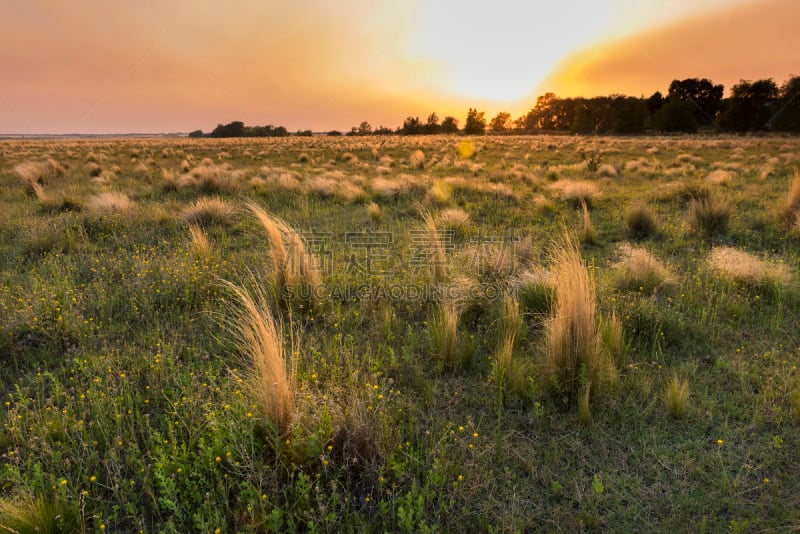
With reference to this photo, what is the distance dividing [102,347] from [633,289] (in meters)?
5.12

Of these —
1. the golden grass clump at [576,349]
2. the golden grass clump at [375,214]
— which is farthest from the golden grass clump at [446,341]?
the golden grass clump at [375,214]

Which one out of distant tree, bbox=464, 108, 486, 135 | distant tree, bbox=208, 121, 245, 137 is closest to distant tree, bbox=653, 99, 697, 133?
distant tree, bbox=464, 108, 486, 135

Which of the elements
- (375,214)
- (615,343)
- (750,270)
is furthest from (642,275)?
(375,214)

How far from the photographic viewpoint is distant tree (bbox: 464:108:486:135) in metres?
70.7

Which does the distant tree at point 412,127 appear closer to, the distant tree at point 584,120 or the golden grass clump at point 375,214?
the distant tree at point 584,120

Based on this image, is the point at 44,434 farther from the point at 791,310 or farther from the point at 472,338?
the point at 791,310

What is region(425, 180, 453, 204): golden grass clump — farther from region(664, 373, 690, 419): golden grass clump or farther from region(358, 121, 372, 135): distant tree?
region(358, 121, 372, 135): distant tree

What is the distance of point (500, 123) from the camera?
271ft

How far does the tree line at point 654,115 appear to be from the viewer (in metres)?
46.5

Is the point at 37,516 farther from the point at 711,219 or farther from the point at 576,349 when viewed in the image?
the point at 711,219

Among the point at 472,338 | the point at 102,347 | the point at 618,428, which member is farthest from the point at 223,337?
the point at 618,428

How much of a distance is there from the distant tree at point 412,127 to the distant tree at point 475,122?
28.6ft

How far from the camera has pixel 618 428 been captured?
2.52 meters

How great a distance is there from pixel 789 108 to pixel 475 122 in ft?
134
